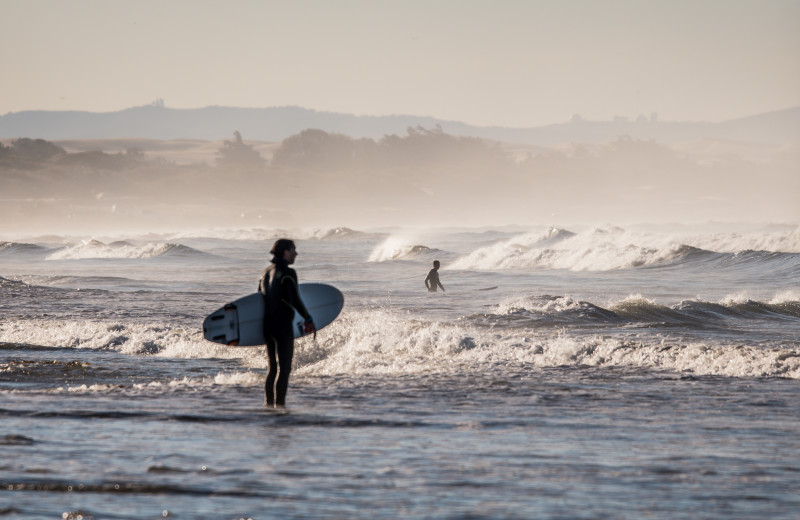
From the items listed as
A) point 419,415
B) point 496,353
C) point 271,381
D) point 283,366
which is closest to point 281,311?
point 283,366

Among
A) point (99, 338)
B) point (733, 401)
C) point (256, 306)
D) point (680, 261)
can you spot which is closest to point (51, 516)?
point (256, 306)

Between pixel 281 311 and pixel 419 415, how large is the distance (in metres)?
1.86

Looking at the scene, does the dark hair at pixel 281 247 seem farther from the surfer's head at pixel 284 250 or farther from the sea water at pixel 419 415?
the sea water at pixel 419 415

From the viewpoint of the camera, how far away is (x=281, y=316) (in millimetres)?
9109

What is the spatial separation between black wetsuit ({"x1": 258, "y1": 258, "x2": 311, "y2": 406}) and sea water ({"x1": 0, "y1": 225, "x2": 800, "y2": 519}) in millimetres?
356

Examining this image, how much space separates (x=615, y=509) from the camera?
18.0 ft

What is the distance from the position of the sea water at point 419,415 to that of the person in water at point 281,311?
0.37 meters

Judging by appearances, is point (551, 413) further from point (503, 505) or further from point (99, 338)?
point (99, 338)

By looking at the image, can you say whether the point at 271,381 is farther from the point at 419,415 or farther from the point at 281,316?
the point at 419,415

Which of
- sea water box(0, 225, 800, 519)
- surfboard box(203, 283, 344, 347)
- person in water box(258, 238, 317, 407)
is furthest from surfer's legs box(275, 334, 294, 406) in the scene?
surfboard box(203, 283, 344, 347)

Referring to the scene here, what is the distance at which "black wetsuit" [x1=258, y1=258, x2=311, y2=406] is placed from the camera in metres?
9.11

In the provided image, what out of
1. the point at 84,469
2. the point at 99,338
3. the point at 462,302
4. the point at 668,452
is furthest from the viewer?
the point at 462,302

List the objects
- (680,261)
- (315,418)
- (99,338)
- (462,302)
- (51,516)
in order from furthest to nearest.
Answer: (680,261)
(462,302)
(99,338)
(315,418)
(51,516)

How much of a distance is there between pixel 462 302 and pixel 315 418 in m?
15.5
